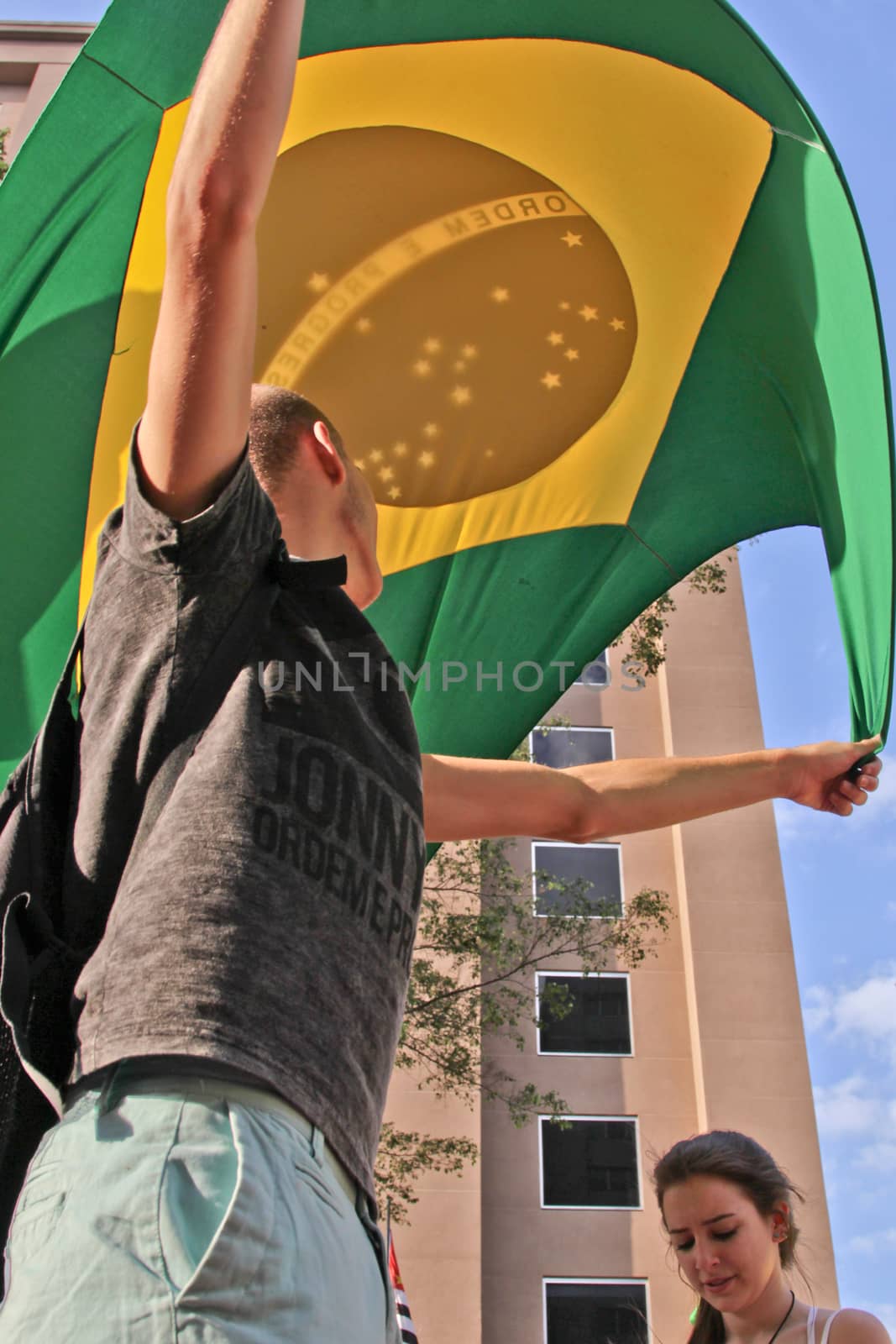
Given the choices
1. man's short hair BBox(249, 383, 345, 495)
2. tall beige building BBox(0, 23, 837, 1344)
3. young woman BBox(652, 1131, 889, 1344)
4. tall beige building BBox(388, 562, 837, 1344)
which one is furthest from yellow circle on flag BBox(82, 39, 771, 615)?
tall beige building BBox(388, 562, 837, 1344)

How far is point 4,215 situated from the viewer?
296cm

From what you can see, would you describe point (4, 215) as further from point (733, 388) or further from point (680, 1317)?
point (680, 1317)

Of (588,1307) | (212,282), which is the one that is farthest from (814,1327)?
(588,1307)

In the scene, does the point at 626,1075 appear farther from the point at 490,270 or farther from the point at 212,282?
the point at 212,282

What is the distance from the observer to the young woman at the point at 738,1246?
343 centimetres

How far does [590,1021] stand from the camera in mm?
19406

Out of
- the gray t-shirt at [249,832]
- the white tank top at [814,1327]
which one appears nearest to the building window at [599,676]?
the white tank top at [814,1327]

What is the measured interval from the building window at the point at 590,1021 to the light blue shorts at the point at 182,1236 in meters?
18.3

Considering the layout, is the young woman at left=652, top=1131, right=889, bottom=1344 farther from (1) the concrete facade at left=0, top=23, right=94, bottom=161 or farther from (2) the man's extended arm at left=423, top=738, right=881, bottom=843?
(1) the concrete facade at left=0, top=23, right=94, bottom=161

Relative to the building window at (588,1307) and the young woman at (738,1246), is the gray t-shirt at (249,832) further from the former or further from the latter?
the building window at (588,1307)

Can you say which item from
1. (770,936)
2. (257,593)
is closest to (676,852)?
(770,936)

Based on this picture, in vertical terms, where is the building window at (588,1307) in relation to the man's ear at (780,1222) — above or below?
above

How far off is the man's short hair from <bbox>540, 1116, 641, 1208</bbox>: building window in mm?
17923

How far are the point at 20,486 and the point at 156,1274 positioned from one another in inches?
94.9
